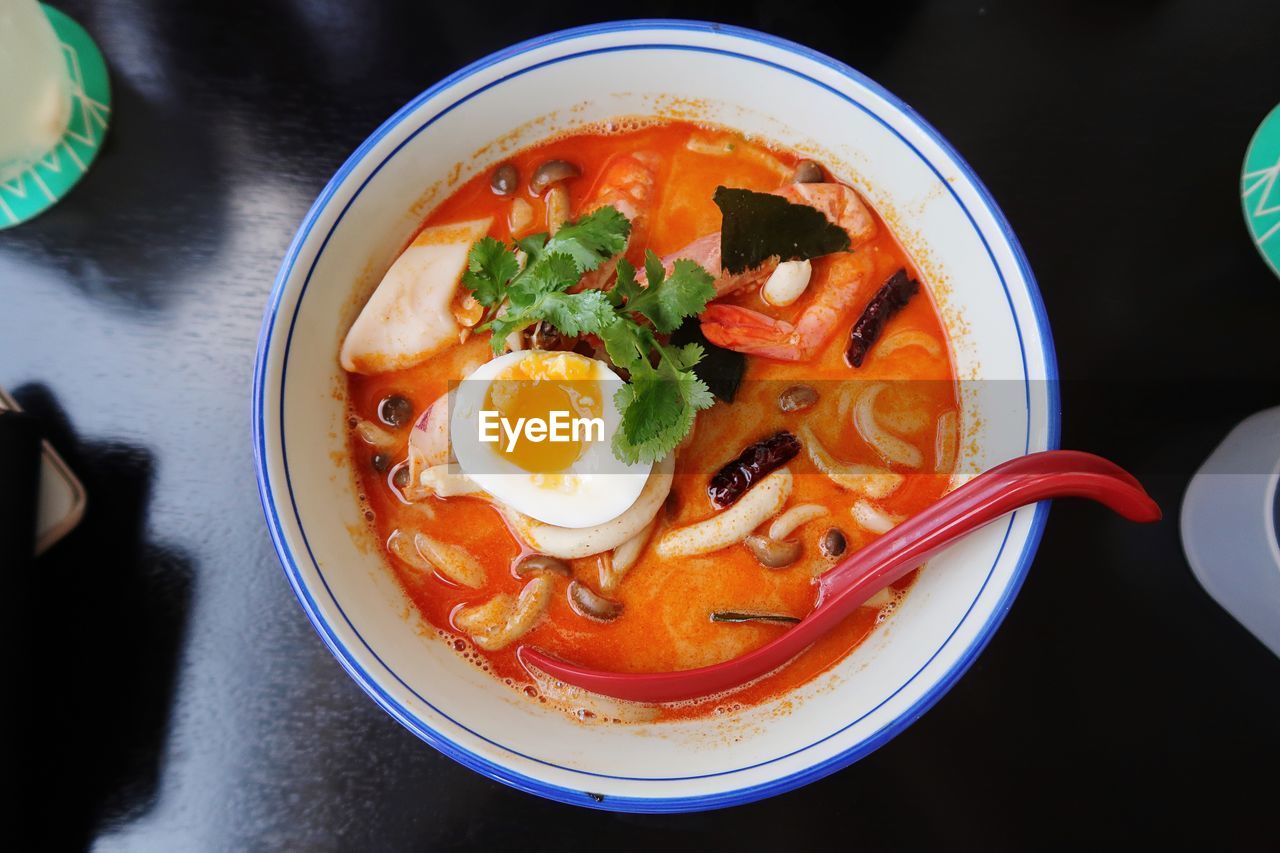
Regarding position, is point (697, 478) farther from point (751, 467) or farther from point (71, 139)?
point (71, 139)

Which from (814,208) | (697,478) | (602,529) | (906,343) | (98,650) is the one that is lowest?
(98,650)

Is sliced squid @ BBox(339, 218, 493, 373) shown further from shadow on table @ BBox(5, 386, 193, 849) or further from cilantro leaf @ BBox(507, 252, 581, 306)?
shadow on table @ BBox(5, 386, 193, 849)

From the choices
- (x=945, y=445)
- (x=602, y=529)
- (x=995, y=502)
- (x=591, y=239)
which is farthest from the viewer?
(x=945, y=445)

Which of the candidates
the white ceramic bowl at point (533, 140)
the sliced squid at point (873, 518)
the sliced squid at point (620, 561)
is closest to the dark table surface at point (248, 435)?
the white ceramic bowl at point (533, 140)

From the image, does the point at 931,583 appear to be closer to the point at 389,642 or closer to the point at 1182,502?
the point at 1182,502

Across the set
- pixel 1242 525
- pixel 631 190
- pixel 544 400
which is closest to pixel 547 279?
pixel 544 400

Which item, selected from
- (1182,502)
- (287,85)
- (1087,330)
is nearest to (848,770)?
(1182,502)
